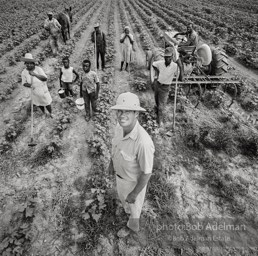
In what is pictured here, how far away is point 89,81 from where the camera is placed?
4.63 metres

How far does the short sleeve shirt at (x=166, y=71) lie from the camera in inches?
175

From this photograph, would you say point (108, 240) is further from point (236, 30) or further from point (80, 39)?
point (236, 30)

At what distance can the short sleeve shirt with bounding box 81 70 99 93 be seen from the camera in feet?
15.1

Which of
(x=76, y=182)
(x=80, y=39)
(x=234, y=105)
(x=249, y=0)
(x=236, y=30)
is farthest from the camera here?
(x=249, y=0)

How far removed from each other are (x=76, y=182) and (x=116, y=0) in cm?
3367

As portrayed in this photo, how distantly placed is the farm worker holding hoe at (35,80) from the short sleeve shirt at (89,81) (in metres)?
0.93

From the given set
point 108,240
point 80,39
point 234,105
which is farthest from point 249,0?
point 108,240

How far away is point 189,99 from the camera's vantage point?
21.3ft

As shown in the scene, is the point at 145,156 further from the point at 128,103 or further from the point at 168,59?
the point at 168,59

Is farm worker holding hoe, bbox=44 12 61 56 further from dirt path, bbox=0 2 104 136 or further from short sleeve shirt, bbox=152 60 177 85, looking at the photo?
short sleeve shirt, bbox=152 60 177 85


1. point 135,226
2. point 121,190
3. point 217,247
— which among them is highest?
point 121,190

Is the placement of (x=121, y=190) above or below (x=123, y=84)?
above

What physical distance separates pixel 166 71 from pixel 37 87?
319 centimetres

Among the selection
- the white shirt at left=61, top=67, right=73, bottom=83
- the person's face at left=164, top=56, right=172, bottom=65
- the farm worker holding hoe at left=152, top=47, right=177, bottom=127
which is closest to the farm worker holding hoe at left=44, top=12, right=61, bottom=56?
the white shirt at left=61, top=67, right=73, bottom=83
